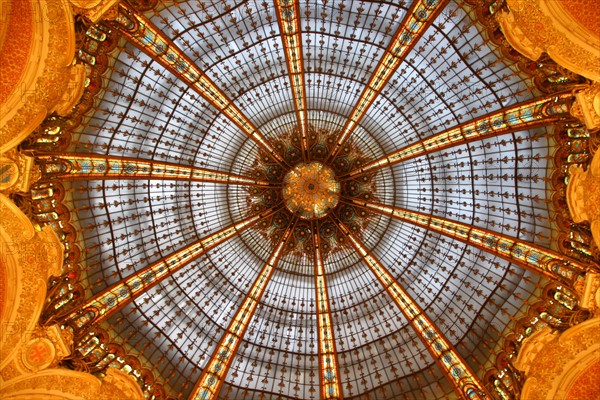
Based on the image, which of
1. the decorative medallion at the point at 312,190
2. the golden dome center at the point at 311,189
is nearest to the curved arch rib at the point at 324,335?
the decorative medallion at the point at 312,190

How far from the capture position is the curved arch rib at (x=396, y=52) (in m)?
16.7

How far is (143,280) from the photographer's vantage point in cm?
1870

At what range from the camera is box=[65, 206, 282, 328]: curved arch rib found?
54.5 feet

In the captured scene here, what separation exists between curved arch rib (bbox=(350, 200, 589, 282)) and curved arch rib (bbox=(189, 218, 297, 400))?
5.80 m

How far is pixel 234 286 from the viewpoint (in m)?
21.8

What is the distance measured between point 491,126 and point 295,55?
981 centimetres

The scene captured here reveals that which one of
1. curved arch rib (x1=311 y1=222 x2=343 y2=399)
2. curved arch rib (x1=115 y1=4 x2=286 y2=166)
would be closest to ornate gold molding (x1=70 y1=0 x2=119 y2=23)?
curved arch rib (x1=115 y1=4 x2=286 y2=166)

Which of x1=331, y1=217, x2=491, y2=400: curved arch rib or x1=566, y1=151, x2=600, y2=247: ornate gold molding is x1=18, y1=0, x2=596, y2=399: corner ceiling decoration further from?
x1=566, y1=151, x2=600, y2=247: ornate gold molding

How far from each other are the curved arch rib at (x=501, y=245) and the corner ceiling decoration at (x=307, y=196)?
0.10 metres

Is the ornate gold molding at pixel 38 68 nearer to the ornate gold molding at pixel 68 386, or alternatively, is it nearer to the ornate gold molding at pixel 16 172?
the ornate gold molding at pixel 16 172

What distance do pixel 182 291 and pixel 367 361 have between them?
34.1ft

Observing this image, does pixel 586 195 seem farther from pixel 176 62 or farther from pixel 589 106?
pixel 176 62

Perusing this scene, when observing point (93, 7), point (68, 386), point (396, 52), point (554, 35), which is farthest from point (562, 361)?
point (93, 7)

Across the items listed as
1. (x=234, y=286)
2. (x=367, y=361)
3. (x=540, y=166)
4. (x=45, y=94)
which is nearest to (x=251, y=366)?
(x=234, y=286)
